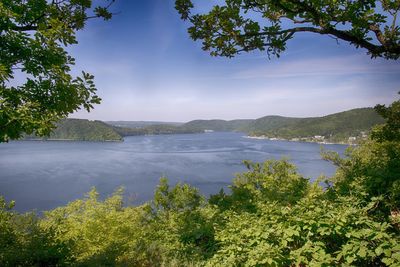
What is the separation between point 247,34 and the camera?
4914mm

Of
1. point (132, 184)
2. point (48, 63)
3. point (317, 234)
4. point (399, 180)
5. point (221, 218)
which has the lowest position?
point (132, 184)

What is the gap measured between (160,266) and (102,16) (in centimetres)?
578

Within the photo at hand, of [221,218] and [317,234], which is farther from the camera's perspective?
[221,218]

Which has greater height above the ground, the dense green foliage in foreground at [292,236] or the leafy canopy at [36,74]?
the leafy canopy at [36,74]

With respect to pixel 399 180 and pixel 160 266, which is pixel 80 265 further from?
pixel 399 180

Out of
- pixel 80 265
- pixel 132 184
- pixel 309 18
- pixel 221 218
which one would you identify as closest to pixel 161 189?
pixel 221 218

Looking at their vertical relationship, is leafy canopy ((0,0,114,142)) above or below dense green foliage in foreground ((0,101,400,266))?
above

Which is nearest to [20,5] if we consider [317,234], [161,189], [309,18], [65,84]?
[65,84]

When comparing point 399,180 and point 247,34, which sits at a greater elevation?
point 247,34

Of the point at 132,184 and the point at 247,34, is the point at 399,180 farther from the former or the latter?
the point at 132,184

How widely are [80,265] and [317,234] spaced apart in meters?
5.23

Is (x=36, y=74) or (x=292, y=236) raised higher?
(x=36, y=74)

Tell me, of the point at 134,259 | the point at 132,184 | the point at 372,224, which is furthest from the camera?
the point at 132,184

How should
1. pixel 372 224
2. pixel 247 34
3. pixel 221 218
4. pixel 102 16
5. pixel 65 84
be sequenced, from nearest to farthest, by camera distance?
pixel 372 224 → pixel 65 84 → pixel 247 34 → pixel 102 16 → pixel 221 218
